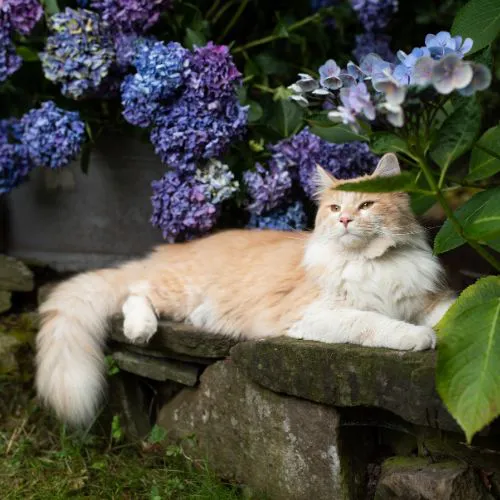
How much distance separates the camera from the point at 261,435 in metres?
2.42

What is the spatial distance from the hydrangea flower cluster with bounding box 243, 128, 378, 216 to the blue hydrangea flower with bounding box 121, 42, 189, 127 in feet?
1.48

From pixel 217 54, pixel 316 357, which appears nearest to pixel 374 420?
pixel 316 357

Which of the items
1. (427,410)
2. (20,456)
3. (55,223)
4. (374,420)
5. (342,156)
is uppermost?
(342,156)

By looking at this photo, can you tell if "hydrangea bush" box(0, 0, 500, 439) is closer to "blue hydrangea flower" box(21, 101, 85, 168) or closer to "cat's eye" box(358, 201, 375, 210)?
"blue hydrangea flower" box(21, 101, 85, 168)

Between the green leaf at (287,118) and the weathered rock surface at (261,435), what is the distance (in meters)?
1.11

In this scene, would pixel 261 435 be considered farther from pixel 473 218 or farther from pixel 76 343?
pixel 473 218

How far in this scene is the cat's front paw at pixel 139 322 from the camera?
2654mm

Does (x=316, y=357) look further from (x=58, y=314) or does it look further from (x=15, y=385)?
(x=15, y=385)

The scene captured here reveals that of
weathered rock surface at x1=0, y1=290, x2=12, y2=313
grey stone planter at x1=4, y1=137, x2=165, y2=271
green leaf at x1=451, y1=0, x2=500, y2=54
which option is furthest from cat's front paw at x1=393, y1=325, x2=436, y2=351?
weathered rock surface at x1=0, y1=290, x2=12, y2=313

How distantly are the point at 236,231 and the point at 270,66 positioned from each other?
812 millimetres

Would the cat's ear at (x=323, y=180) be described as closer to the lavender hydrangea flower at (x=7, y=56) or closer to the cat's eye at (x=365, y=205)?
the cat's eye at (x=365, y=205)

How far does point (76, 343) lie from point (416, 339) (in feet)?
4.10

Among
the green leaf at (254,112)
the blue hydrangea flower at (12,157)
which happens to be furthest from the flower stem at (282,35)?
the blue hydrangea flower at (12,157)

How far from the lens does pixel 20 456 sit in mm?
2752
